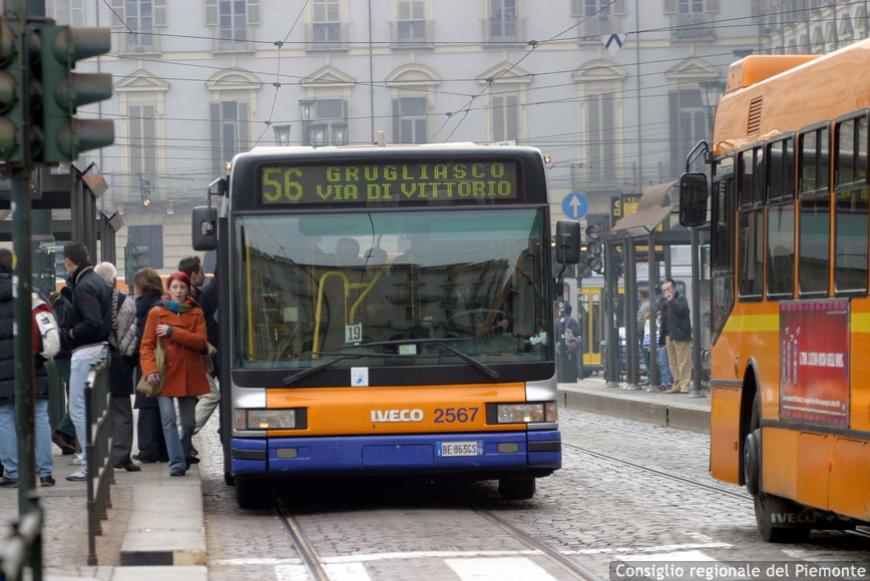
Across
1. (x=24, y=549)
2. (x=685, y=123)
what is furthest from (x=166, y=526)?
(x=685, y=123)

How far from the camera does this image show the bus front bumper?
38.5 feet

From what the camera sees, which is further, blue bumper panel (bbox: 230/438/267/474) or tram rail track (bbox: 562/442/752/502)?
tram rail track (bbox: 562/442/752/502)

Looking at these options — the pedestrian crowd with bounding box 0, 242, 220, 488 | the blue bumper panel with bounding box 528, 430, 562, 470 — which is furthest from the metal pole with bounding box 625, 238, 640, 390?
the blue bumper panel with bounding box 528, 430, 562, 470

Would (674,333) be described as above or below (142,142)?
below

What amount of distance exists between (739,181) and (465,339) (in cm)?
209

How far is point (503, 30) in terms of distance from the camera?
58.8 meters

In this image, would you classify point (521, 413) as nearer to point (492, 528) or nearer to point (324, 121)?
point (492, 528)

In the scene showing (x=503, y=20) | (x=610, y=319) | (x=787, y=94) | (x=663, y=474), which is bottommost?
(x=663, y=474)

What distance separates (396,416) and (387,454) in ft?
0.80

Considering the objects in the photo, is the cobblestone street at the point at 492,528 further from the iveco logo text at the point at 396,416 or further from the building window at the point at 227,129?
the building window at the point at 227,129

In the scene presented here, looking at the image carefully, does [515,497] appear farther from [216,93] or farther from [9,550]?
[216,93]

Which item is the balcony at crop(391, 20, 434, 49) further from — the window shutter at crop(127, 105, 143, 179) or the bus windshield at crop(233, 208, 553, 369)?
the bus windshield at crop(233, 208, 553, 369)

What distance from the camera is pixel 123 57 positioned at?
194ft

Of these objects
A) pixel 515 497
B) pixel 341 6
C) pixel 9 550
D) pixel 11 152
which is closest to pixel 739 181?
pixel 515 497
